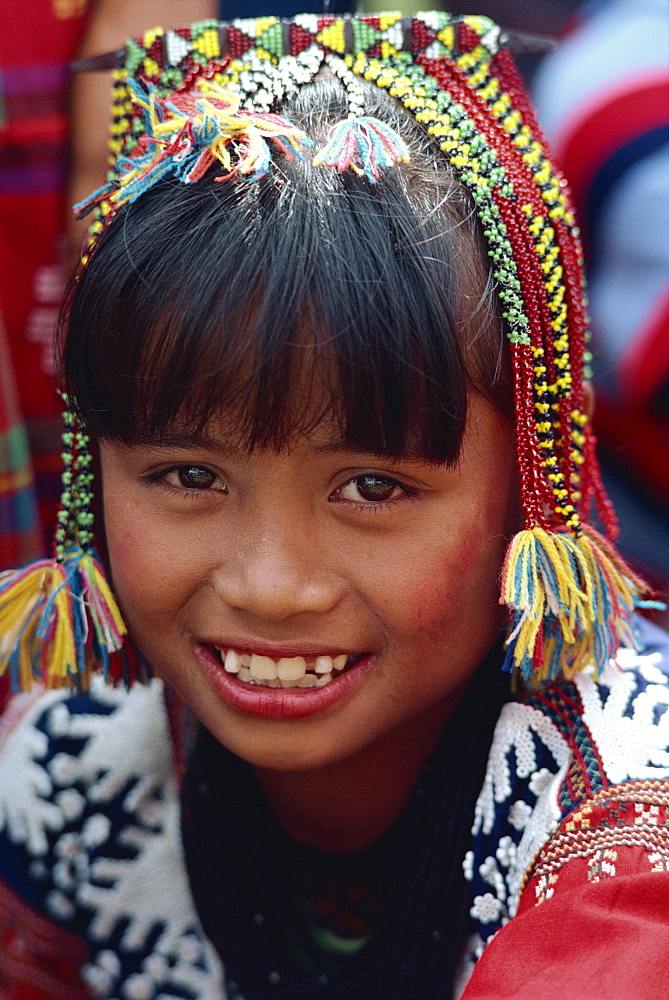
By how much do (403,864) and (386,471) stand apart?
19.4 inches

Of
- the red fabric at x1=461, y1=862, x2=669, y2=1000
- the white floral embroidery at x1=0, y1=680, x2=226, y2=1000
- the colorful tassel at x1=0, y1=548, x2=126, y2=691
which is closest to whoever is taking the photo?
the red fabric at x1=461, y1=862, x2=669, y2=1000

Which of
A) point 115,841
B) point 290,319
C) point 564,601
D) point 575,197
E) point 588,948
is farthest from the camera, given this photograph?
point 575,197

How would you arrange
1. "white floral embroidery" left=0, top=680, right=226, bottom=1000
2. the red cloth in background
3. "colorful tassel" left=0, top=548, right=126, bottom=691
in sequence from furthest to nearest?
1. the red cloth in background
2. "white floral embroidery" left=0, top=680, right=226, bottom=1000
3. "colorful tassel" left=0, top=548, right=126, bottom=691

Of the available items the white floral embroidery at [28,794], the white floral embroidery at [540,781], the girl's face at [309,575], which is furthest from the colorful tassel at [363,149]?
the white floral embroidery at [28,794]

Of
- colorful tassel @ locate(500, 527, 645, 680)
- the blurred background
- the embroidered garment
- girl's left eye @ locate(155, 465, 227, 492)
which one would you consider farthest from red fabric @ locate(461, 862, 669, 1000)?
the blurred background

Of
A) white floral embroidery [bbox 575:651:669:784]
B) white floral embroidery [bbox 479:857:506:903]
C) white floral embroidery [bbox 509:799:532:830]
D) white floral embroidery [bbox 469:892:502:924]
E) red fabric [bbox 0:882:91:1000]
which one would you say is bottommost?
red fabric [bbox 0:882:91:1000]

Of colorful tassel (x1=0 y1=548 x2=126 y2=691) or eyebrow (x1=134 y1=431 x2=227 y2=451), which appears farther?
colorful tassel (x1=0 y1=548 x2=126 y2=691)

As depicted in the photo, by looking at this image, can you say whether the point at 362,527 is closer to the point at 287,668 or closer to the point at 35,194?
the point at 287,668

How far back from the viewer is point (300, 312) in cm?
111

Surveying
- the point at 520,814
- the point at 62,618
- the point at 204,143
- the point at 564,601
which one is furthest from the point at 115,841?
the point at 204,143

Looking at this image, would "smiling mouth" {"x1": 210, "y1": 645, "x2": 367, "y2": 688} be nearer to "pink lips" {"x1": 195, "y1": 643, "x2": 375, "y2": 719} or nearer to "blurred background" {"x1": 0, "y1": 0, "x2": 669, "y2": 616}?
"pink lips" {"x1": 195, "y1": 643, "x2": 375, "y2": 719}

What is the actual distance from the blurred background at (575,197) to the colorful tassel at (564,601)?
0.60 m

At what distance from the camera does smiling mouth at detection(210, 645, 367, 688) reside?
123cm

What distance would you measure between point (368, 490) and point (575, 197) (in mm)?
1116
